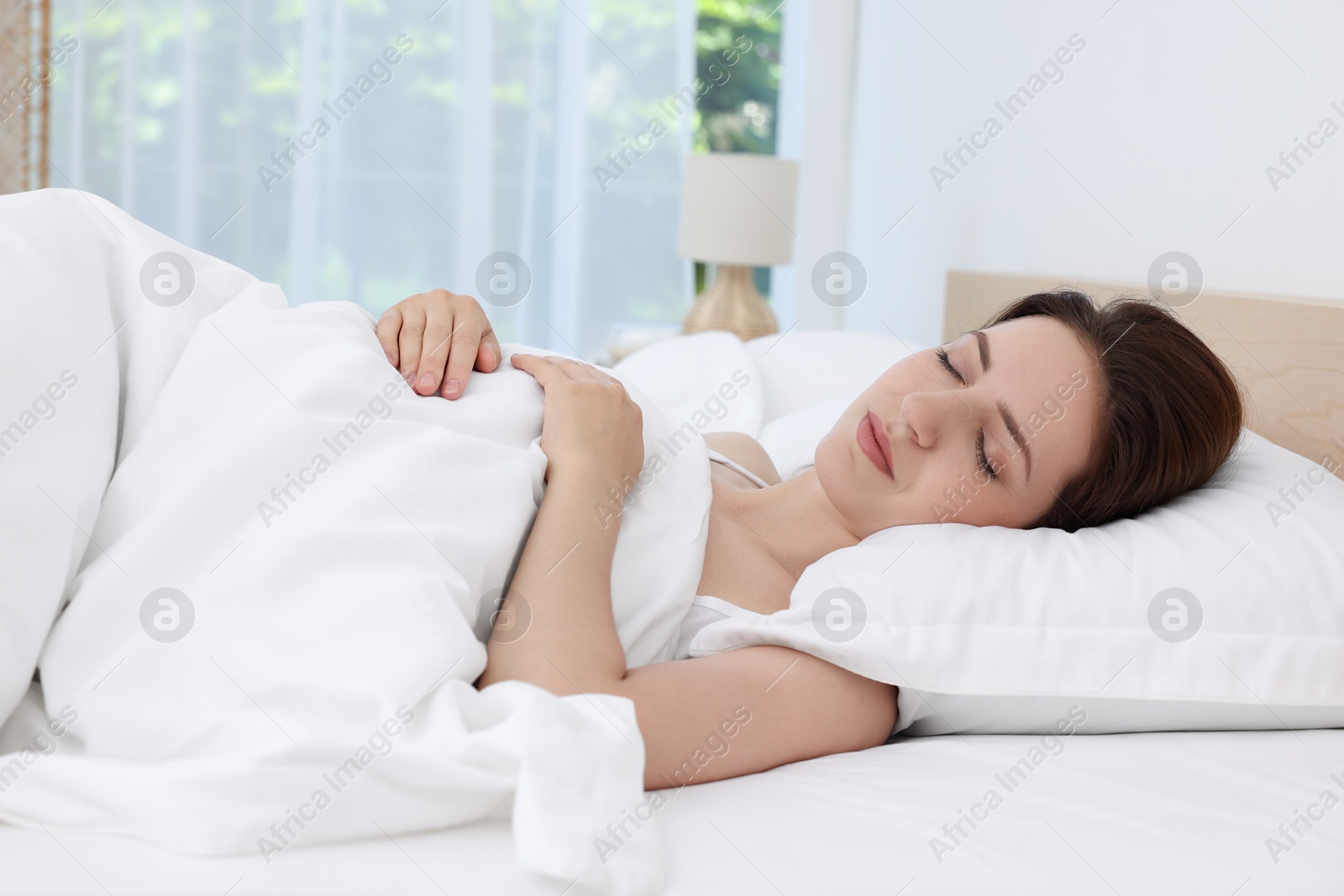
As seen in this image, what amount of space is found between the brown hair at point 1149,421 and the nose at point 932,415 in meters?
0.15

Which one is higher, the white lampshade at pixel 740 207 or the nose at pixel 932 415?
the white lampshade at pixel 740 207

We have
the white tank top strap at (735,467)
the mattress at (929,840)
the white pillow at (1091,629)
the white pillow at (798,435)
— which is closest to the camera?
the mattress at (929,840)

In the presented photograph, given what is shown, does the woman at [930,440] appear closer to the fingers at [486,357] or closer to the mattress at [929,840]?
the fingers at [486,357]

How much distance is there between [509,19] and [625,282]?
93cm

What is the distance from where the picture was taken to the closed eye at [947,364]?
1100 mm

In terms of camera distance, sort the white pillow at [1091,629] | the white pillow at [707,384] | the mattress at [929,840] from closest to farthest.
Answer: the mattress at [929,840] < the white pillow at [1091,629] < the white pillow at [707,384]

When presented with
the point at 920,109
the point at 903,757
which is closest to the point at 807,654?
the point at 903,757

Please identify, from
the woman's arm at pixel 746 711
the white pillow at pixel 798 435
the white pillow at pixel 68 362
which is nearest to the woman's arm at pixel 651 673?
the woman's arm at pixel 746 711

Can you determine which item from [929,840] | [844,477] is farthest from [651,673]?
[844,477]

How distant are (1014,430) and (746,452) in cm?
42

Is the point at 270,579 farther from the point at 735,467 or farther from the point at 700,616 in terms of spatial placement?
the point at 735,467

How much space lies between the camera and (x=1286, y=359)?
124 centimetres

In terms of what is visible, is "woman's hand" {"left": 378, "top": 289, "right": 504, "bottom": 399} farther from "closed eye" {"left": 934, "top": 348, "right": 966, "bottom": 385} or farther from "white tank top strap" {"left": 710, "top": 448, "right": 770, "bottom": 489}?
"closed eye" {"left": 934, "top": 348, "right": 966, "bottom": 385}

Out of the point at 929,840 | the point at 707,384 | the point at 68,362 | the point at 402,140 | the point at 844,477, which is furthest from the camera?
the point at 402,140
